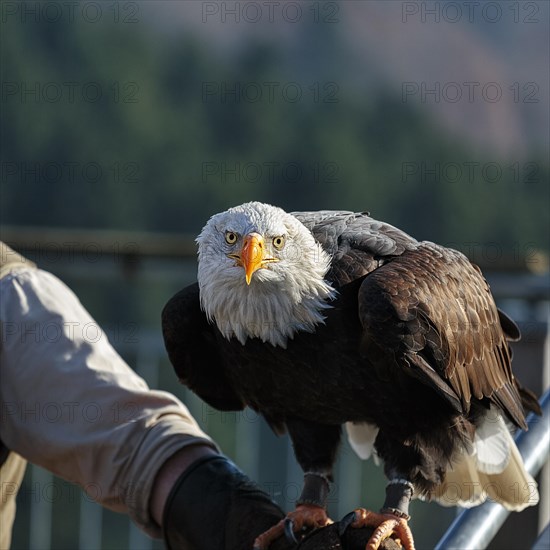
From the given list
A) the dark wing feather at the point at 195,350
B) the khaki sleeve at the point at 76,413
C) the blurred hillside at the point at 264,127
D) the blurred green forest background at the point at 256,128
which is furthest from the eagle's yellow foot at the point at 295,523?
the blurred hillside at the point at 264,127

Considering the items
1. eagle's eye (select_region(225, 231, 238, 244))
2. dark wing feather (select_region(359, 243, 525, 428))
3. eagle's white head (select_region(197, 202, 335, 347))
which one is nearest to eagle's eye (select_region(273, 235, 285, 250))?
eagle's white head (select_region(197, 202, 335, 347))

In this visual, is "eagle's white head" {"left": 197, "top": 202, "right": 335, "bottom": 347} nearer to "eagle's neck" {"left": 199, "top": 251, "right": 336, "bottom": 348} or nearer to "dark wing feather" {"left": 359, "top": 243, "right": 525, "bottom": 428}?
"eagle's neck" {"left": 199, "top": 251, "right": 336, "bottom": 348}

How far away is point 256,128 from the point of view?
87.0 ft

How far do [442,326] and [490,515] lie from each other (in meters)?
0.56

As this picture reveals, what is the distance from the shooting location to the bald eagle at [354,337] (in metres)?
2.26

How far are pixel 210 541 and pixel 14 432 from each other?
0.55m

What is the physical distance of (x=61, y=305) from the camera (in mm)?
2420

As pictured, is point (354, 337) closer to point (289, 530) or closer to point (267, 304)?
point (267, 304)

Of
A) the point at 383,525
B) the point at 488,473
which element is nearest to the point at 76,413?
the point at 383,525

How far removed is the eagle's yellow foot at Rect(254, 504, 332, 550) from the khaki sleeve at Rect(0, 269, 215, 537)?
0.95 ft

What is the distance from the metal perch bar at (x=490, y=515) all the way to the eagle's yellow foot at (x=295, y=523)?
537mm

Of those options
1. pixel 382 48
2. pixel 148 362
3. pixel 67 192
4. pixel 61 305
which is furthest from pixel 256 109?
pixel 61 305

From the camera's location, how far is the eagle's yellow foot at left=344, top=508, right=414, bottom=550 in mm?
2150

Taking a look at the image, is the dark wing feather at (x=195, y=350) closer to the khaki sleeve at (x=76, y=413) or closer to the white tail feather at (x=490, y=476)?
the khaki sleeve at (x=76, y=413)
